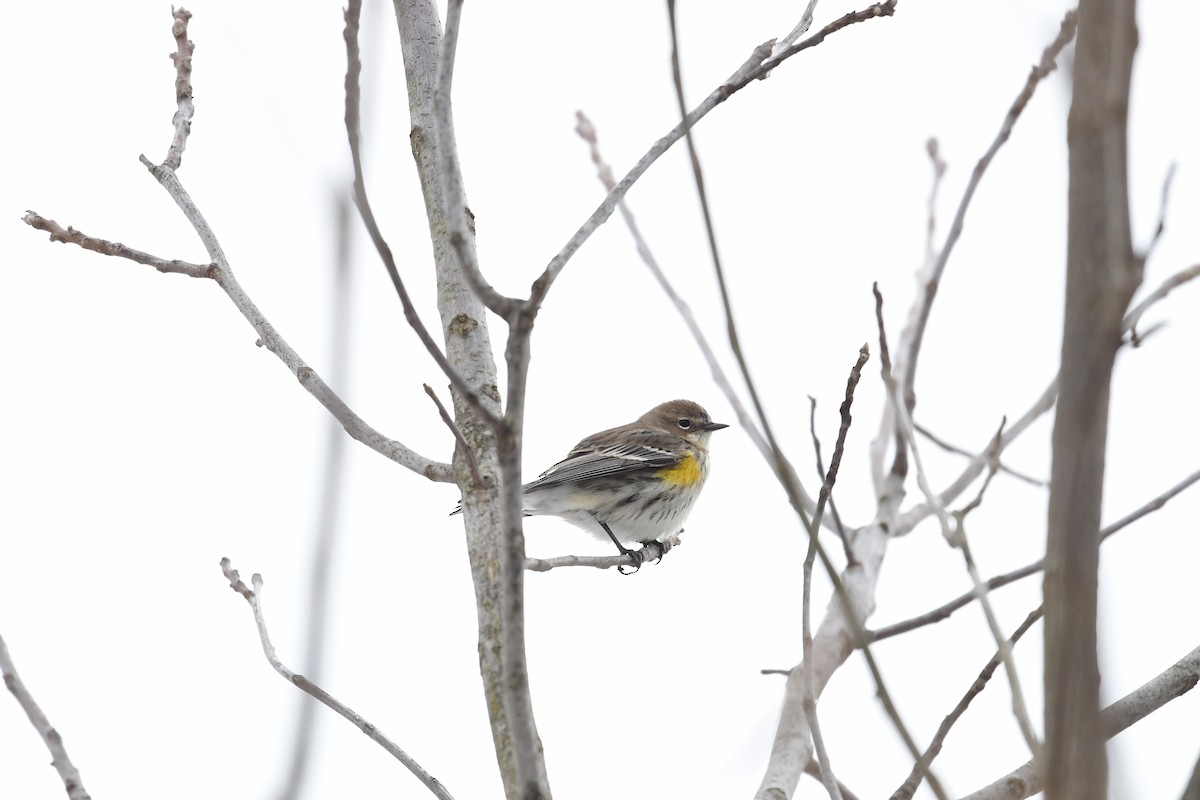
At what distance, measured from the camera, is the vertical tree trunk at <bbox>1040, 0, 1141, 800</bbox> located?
5.01ft

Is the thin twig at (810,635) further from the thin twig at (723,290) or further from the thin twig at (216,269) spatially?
the thin twig at (216,269)

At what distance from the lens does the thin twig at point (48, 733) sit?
2729 mm

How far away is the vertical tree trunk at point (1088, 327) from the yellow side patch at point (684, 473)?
871 cm

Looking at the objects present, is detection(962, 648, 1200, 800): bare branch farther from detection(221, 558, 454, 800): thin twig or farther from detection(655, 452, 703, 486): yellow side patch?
detection(655, 452, 703, 486): yellow side patch

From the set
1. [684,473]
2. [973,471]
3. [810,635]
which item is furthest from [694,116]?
[684,473]

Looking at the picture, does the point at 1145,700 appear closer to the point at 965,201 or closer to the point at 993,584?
the point at 993,584

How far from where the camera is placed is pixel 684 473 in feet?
34.5

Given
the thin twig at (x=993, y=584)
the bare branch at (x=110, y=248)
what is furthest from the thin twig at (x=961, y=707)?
the bare branch at (x=110, y=248)

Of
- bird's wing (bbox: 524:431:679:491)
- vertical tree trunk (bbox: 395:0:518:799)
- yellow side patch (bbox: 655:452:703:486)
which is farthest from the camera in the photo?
yellow side patch (bbox: 655:452:703:486)

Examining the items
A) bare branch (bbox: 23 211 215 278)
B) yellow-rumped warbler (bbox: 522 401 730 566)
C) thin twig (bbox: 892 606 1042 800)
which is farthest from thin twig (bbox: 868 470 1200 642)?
yellow-rumped warbler (bbox: 522 401 730 566)

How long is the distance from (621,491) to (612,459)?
357 millimetres

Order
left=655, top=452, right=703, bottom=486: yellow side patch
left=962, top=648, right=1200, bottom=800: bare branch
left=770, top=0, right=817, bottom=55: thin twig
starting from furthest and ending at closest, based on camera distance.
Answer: left=655, top=452, right=703, bottom=486: yellow side patch, left=770, top=0, right=817, bottom=55: thin twig, left=962, top=648, right=1200, bottom=800: bare branch

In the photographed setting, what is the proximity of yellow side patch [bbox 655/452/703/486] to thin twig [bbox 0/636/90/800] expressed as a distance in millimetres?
7689

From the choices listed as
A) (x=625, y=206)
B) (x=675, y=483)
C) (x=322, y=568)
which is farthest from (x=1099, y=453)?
(x=675, y=483)
